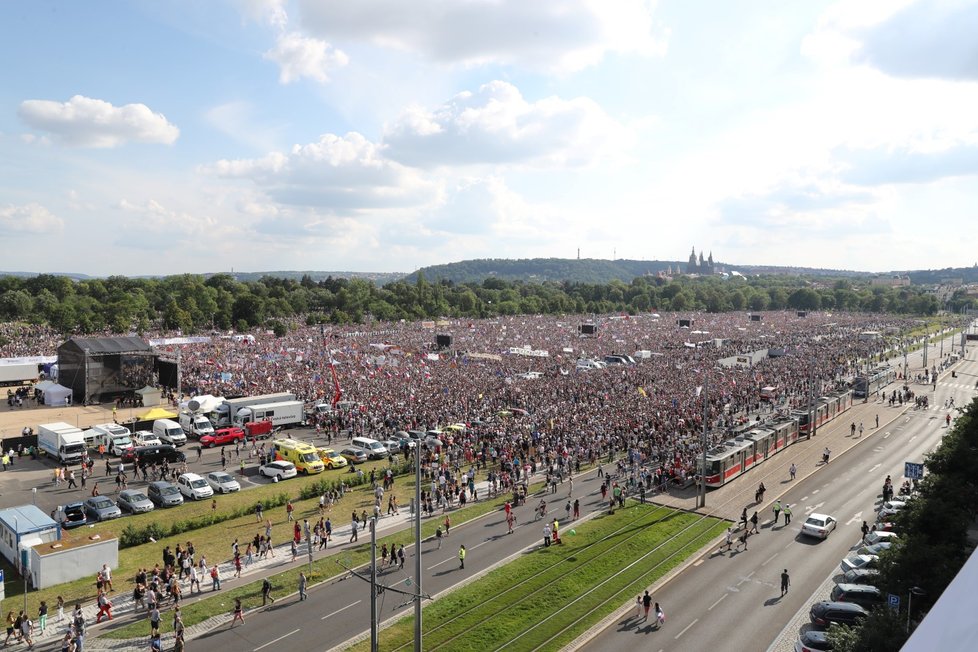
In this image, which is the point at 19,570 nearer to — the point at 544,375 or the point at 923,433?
the point at 544,375

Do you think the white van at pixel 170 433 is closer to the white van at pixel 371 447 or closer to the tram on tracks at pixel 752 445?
the white van at pixel 371 447

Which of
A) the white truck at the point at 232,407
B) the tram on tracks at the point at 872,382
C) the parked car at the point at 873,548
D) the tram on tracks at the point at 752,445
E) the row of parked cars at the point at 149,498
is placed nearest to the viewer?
the parked car at the point at 873,548

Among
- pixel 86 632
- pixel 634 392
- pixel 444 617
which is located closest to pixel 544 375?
pixel 634 392

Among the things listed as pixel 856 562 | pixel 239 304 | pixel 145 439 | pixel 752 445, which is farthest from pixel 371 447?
pixel 239 304

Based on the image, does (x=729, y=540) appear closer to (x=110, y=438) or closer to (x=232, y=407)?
(x=232, y=407)

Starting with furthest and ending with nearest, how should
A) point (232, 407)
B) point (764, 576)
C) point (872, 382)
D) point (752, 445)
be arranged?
point (872, 382)
point (232, 407)
point (752, 445)
point (764, 576)

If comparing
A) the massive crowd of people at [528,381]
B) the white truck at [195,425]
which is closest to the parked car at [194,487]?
the white truck at [195,425]

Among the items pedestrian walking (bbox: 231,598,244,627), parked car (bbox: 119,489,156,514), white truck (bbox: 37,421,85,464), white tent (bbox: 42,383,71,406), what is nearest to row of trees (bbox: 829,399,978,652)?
pedestrian walking (bbox: 231,598,244,627)
